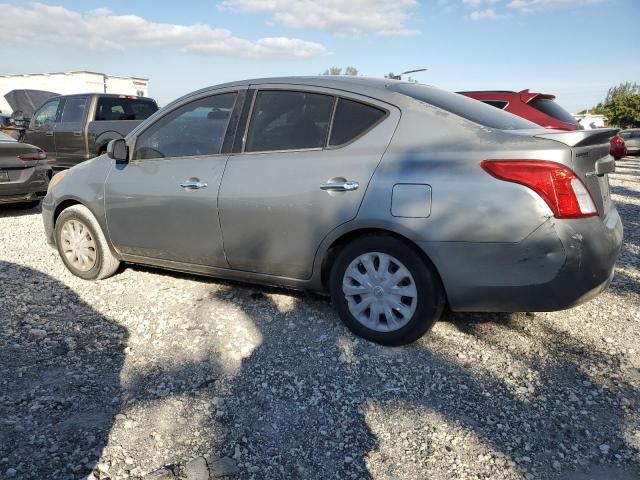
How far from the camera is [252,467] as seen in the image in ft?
7.38

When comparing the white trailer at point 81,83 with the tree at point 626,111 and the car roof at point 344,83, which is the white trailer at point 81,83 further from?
the tree at point 626,111

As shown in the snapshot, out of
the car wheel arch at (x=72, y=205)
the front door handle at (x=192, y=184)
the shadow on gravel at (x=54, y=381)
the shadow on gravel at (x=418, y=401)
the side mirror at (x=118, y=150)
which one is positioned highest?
the side mirror at (x=118, y=150)

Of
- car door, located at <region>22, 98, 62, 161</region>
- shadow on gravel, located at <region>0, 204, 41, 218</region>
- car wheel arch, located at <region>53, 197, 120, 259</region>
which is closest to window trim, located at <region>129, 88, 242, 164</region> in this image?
car wheel arch, located at <region>53, 197, 120, 259</region>

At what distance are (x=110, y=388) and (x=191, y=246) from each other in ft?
4.26

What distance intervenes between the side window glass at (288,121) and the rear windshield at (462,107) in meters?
0.51

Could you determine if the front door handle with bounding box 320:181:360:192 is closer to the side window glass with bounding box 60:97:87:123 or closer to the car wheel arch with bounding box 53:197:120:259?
the car wheel arch with bounding box 53:197:120:259

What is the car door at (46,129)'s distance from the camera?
1041cm

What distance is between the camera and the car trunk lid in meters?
2.77

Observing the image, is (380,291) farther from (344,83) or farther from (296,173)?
(344,83)

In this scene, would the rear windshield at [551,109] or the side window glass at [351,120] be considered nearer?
the side window glass at [351,120]

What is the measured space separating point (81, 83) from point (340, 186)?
27.1 m

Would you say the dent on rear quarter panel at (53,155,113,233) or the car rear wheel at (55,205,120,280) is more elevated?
the dent on rear quarter panel at (53,155,113,233)

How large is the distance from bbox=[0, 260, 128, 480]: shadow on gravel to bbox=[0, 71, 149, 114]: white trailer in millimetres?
23910

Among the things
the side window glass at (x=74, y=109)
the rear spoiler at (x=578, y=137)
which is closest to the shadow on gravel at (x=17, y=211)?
the side window glass at (x=74, y=109)
